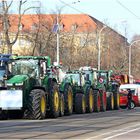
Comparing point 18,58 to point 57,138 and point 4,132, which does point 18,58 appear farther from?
point 57,138

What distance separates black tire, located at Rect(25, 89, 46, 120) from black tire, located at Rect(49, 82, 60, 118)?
902 millimetres

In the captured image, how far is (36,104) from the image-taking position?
25.1 m

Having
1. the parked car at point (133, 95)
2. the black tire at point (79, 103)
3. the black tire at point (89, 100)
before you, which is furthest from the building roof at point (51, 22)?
the black tire at point (79, 103)

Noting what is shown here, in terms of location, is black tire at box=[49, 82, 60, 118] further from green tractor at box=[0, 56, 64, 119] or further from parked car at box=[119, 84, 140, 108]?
parked car at box=[119, 84, 140, 108]

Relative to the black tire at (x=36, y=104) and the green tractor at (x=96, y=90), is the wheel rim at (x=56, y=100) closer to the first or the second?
the black tire at (x=36, y=104)

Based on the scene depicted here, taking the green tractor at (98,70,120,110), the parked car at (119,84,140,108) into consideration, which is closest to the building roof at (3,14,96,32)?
the parked car at (119,84,140,108)

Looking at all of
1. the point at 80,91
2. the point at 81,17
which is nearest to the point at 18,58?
the point at 80,91

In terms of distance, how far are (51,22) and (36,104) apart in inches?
1869

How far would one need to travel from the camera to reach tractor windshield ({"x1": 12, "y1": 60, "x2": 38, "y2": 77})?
26.8 m

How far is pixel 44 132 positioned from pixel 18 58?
29.6 feet

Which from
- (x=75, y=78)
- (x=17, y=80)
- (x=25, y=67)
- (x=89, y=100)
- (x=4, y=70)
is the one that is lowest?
(x=89, y=100)

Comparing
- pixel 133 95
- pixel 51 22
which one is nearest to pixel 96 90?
pixel 133 95

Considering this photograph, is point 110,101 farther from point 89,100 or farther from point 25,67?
point 25,67

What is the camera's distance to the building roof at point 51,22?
69.7 m
